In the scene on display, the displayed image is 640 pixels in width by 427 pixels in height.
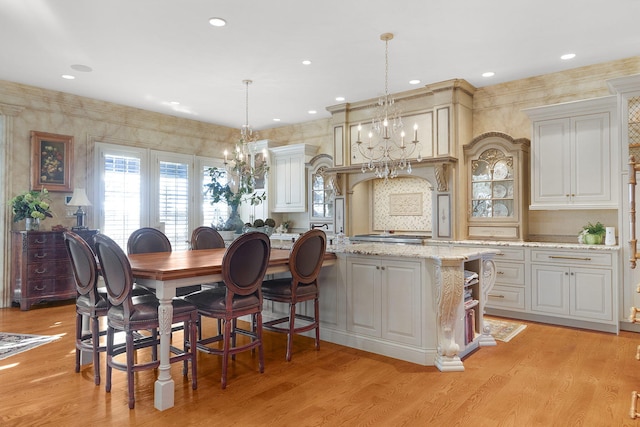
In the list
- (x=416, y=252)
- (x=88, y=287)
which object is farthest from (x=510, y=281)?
(x=88, y=287)

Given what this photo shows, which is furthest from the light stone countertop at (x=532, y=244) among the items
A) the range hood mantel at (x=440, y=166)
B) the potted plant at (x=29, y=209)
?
the potted plant at (x=29, y=209)

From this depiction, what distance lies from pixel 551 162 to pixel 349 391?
3.75 m

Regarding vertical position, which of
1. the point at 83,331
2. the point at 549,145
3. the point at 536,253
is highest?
the point at 549,145

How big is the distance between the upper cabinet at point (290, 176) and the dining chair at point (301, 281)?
3.92 metres

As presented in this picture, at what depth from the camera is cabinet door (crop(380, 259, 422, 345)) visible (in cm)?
340

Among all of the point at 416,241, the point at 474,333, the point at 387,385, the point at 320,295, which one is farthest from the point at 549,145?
the point at 387,385

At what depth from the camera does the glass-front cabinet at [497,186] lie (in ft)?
17.2

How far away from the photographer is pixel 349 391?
2863 millimetres

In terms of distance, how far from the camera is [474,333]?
378 centimetres

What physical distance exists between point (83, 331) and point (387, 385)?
2.56 metres

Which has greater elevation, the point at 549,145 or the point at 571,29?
the point at 571,29

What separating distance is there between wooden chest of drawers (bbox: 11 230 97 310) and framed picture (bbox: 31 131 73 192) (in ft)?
2.61

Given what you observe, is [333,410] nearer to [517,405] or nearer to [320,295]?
[517,405]

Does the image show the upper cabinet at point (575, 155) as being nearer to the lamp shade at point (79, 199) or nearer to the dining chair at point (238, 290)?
the dining chair at point (238, 290)
